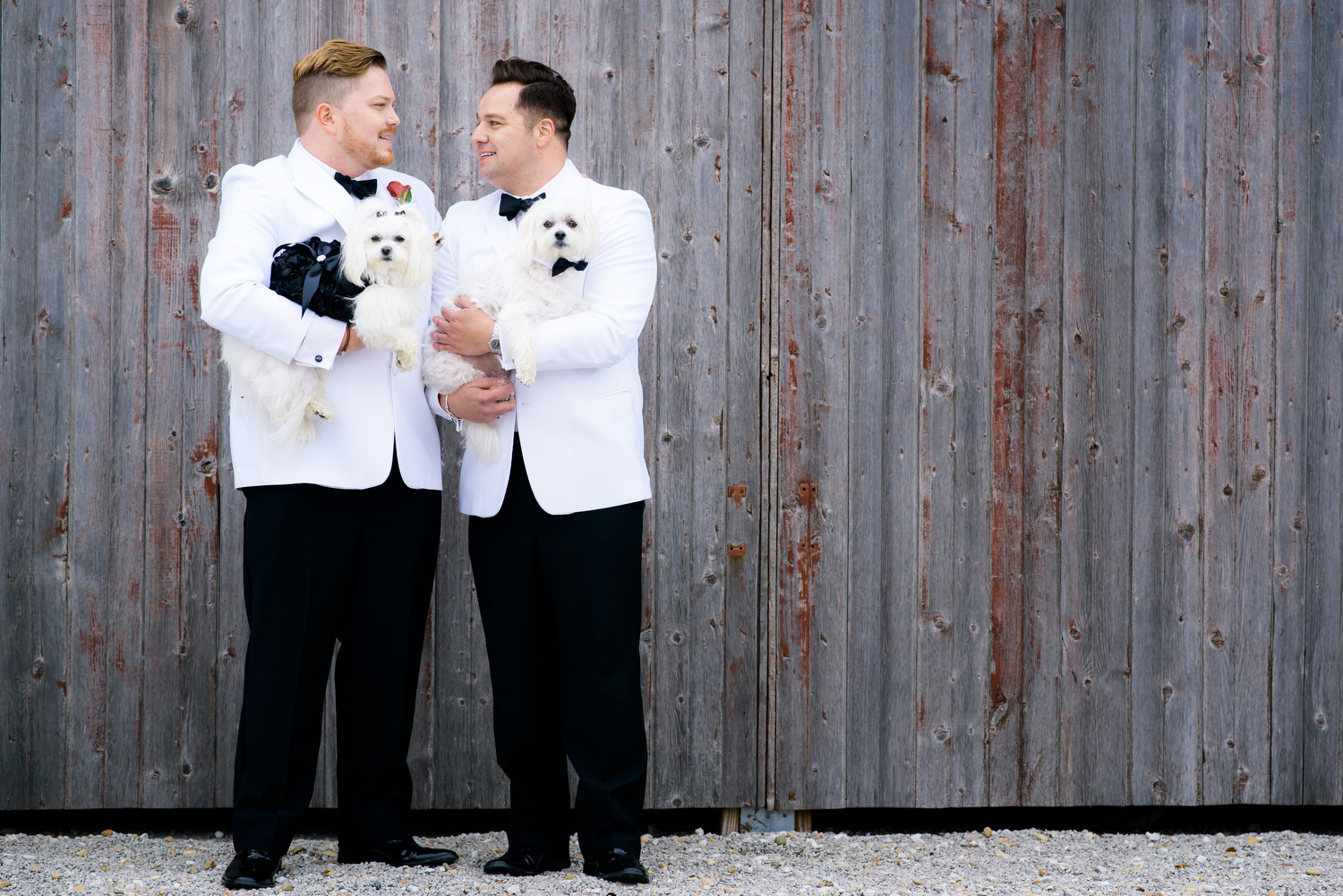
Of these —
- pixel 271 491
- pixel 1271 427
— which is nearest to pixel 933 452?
pixel 1271 427

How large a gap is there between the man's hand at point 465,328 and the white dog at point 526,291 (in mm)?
36

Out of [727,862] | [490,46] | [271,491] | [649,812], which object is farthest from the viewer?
[649,812]

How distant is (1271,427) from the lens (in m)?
3.46

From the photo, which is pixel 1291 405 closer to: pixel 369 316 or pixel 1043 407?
pixel 1043 407

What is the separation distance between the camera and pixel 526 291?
8.26ft

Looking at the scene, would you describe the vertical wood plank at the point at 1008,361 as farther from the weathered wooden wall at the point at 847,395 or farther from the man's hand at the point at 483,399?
the man's hand at the point at 483,399

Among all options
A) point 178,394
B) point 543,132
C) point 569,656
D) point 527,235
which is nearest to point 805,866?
point 569,656

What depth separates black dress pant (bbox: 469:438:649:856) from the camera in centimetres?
257

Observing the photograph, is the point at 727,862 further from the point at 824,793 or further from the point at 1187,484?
the point at 1187,484

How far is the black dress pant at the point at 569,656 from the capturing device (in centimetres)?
257

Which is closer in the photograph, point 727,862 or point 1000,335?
point 727,862

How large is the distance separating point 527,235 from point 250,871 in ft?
5.46

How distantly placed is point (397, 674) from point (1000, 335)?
2.17 meters

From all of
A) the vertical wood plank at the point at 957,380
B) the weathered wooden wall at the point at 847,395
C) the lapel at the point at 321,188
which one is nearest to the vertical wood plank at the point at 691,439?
the weathered wooden wall at the point at 847,395
